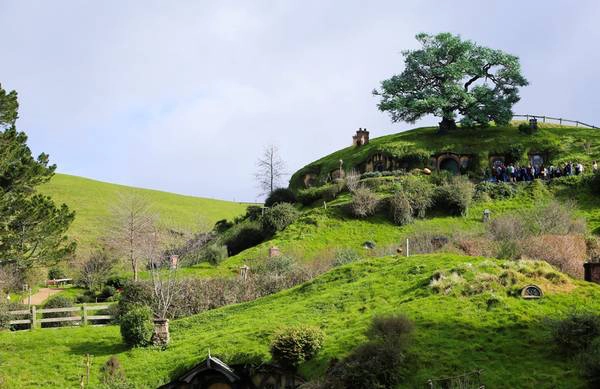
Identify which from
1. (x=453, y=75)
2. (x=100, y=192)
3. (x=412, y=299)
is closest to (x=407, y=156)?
(x=453, y=75)

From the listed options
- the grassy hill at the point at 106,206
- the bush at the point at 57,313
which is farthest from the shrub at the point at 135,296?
the grassy hill at the point at 106,206

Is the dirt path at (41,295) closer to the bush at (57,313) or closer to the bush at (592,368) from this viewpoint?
the bush at (57,313)

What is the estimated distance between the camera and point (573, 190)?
5775cm

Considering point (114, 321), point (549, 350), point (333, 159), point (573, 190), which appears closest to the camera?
point (549, 350)

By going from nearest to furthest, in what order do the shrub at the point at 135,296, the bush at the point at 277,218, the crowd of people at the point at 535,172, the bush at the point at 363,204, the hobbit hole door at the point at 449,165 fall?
the shrub at the point at 135,296
the bush at the point at 363,204
the bush at the point at 277,218
the crowd of people at the point at 535,172
the hobbit hole door at the point at 449,165

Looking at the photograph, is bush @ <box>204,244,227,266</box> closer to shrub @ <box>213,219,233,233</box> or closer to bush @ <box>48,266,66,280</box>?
shrub @ <box>213,219,233,233</box>

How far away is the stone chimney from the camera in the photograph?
77.9m

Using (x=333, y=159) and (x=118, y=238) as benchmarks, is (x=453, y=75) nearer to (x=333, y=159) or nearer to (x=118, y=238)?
(x=333, y=159)

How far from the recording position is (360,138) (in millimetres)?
78125

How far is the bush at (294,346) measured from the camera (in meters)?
26.9

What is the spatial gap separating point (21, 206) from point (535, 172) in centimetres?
4025

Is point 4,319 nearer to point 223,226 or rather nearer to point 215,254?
point 215,254

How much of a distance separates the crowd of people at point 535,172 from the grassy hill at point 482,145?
2.25 m

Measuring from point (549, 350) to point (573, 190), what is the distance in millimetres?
35707
